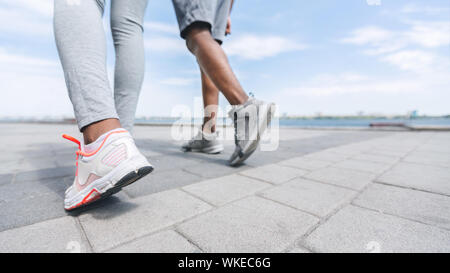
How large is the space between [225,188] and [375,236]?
608 mm

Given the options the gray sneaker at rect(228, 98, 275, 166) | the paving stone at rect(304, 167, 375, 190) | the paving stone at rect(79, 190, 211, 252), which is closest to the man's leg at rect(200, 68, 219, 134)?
the gray sneaker at rect(228, 98, 275, 166)

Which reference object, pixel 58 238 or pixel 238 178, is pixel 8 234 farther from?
pixel 238 178

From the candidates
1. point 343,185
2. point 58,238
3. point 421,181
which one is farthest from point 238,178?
point 421,181

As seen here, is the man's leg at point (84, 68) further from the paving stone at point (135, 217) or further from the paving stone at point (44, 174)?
the paving stone at point (44, 174)

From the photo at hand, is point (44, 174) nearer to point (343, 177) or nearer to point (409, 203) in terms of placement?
point (343, 177)

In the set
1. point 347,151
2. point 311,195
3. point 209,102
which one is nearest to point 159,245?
point 311,195

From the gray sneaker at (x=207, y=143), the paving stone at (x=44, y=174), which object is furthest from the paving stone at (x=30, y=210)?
the gray sneaker at (x=207, y=143)

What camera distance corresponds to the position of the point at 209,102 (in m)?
2.04

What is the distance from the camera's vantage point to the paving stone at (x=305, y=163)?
1518 mm

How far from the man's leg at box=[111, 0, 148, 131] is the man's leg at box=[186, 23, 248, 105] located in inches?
13.2

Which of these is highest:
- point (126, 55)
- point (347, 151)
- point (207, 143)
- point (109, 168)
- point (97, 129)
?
point (126, 55)

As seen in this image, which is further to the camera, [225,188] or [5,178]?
[5,178]

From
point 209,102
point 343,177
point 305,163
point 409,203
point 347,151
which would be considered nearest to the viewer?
point 409,203

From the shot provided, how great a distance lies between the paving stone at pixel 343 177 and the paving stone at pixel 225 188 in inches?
14.2
